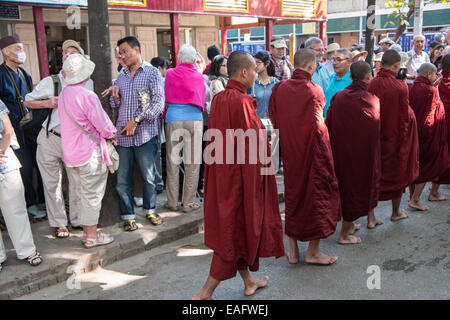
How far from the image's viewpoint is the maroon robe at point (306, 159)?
3670 millimetres

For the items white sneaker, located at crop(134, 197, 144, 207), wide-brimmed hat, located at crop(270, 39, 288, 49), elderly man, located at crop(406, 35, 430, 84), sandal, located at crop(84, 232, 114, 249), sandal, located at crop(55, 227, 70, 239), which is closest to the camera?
sandal, located at crop(84, 232, 114, 249)

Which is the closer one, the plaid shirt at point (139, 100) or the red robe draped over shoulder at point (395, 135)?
the plaid shirt at point (139, 100)

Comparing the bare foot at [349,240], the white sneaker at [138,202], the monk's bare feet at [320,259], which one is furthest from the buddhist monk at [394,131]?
the white sneaker at [138,202]

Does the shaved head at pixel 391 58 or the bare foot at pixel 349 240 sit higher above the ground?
the shaved head at pixel 391 58

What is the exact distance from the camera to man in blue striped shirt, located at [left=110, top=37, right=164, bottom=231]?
4.43m

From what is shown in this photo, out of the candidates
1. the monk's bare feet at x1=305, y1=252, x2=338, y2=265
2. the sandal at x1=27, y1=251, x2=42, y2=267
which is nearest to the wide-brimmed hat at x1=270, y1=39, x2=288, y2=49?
the monk's bare feet at x1=305, y1=252, x2=338, y2=265

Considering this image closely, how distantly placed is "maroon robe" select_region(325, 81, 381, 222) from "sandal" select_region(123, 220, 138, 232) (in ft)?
7.21

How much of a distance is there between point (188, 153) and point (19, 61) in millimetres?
2067

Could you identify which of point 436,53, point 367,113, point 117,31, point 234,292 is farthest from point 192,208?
point 117,31

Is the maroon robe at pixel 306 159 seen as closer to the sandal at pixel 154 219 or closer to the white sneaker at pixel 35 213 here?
Answer: the sandal at pixel 154 219

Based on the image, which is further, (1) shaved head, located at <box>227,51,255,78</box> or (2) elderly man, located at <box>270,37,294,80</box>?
(2) elderly man, located at <box>270,37,294,80</box>

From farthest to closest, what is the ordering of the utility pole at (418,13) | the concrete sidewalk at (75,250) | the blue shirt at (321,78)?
the utility pole at (418,13), the blue shirt at (321,78), the concrete sidewalk at (75,250)

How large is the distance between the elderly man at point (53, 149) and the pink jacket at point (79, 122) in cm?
33

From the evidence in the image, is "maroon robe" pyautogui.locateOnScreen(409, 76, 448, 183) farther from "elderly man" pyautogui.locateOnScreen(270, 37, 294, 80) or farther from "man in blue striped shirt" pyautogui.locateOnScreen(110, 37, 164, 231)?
"man in blue striped shirt" pyautogui.locateOnScreen(110, 37, 164, 231)
